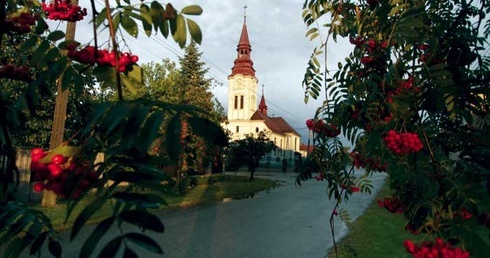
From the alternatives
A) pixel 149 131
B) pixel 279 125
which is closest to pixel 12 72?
pixel 149 131

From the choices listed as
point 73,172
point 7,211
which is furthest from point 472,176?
point 7,211

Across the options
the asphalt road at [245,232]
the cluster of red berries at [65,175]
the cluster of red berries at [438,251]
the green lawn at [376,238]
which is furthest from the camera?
the asphalt road at [245,232]

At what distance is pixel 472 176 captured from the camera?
142 cm

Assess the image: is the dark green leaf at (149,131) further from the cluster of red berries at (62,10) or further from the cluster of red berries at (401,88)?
the cluster of red berries at (401,88)

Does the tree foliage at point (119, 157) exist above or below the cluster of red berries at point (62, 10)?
below

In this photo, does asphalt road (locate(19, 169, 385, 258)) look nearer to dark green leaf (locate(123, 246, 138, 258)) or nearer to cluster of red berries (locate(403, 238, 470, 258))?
cluster of red berries (locate(403, 238, 470, 258))

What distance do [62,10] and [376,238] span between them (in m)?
6.80

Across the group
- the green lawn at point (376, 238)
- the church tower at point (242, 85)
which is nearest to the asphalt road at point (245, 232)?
the green lawn at point (376, 238)

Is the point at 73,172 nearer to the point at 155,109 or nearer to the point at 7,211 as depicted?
the point at 155,109

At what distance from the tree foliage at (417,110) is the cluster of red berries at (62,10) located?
5.19ft

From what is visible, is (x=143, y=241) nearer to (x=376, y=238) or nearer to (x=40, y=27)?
(x=40, y=27)

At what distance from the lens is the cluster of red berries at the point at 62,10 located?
1.76 meters

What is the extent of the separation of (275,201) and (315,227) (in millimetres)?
5066

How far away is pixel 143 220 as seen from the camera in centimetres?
84
